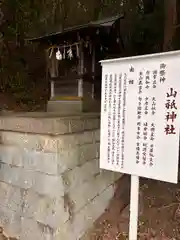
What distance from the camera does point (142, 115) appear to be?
5.32ft

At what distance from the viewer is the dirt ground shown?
2251 mm

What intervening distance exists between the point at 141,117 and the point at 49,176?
3.02 feet

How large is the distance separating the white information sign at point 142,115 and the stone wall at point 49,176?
14.7 inches

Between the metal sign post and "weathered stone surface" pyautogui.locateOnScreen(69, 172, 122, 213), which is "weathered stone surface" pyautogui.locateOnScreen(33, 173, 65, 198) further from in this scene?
the metal sign post

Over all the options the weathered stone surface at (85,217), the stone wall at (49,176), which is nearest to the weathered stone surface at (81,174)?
the stone wall at (49,176)

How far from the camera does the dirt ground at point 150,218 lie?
2251 mm

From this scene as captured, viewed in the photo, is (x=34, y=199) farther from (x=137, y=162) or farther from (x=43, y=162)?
(x=137, y=162)

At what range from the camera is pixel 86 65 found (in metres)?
2.97

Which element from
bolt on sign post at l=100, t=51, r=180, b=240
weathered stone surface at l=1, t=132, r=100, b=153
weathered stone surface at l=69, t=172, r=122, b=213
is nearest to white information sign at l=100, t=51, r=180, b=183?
bolt on sign post at l=100, t=51, r=180, b=240

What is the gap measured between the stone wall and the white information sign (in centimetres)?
37

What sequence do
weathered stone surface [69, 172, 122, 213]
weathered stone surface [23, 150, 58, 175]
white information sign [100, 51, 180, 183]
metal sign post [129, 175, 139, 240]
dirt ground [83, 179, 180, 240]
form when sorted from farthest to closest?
dirt ground [83, 179, 180, 240] → weathered stone surface [69, 172, 122, 213] → weathered stone surface [23, 150, 58, 175] → metal sign post [129, 175, 139, 240] → white information sign [100, 51, 180, 183]

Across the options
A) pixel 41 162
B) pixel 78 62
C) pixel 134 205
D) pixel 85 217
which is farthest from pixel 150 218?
pixel 78 62

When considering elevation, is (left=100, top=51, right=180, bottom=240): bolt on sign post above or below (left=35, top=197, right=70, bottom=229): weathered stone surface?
above

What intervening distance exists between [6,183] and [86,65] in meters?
1.72
